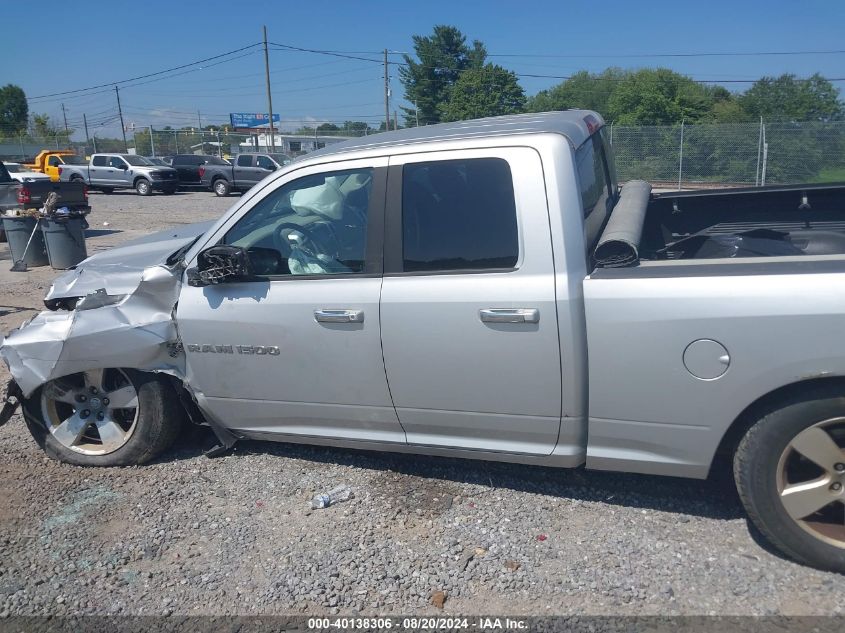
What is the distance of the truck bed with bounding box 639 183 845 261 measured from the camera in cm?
387

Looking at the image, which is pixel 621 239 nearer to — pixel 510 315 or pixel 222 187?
pixel 510 315

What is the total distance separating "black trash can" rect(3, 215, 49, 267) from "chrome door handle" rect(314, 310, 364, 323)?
978cm

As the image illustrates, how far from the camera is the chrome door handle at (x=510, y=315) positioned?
307 centimetres

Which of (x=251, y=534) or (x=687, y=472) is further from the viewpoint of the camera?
(x=251, y=534)

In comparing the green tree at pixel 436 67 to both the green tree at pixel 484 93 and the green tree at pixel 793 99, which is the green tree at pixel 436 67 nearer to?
the green tree at pixel 484 93

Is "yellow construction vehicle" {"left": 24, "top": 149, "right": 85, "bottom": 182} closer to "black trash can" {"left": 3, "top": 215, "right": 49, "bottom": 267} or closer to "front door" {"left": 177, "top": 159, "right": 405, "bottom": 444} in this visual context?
"black trash can" {"left": 3, "top": 215, "right": 49, "bottom": 267}

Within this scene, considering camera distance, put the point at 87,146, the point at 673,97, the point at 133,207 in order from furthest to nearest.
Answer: the point at 87,146, the point at 673,97, the point at 133,207

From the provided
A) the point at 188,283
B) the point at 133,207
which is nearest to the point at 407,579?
the point at 188,283

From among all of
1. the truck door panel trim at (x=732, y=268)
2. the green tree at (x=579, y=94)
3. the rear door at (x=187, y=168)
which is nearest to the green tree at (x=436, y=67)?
the green tree at (x=579, y=94)

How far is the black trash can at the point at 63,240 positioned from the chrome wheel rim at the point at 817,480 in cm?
1108

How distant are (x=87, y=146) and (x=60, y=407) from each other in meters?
63.0

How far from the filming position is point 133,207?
23.5 metres

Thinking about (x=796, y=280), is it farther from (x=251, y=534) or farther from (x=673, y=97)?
(x=673, y=97)

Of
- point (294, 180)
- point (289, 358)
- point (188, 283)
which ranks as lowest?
point (289, 358)
